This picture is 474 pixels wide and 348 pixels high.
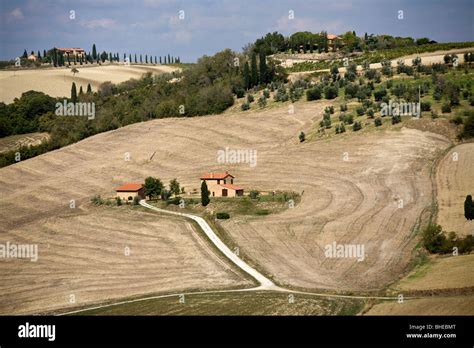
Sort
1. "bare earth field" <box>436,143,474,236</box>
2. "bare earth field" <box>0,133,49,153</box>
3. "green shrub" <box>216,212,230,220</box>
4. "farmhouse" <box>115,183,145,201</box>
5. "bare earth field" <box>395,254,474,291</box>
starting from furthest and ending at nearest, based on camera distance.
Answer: "bare earth field" <box>0,133,49,153</box> → "farmhouse" <box>115,183,145,201</box> → "green shrub" <box>216,212,230,220</box> → "bare earth field" <box>436,143,474,236</box> → "bare earth field" <box>395,254,474,291</box>

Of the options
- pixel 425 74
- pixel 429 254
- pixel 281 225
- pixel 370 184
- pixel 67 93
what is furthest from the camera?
pixel 67 93

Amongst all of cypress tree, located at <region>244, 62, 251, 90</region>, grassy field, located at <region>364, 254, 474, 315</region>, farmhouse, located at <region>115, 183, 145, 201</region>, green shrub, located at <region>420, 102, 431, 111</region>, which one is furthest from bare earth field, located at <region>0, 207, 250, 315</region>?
cypress tree, located at <region>244, 62, 251, 90</region>

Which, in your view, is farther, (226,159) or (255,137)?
(255,137)

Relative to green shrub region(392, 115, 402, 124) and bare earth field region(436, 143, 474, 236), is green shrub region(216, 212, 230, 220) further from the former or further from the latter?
green shrub region(392, 115, 402, 124)

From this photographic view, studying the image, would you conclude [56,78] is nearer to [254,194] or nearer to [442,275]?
[254,194]

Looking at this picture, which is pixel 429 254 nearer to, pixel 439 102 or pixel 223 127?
pixel 439 102

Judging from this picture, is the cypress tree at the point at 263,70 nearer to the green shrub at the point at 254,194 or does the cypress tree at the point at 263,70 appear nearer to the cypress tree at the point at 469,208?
the green shrub at the point at 254,194
